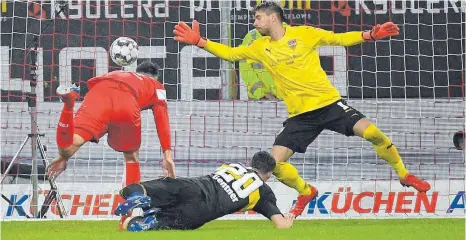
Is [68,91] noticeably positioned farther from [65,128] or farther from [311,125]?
[311,125]

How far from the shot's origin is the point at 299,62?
1126cm

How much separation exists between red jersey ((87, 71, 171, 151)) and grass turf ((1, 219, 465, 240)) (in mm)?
988

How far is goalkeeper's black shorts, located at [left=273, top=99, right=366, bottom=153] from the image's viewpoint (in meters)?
11.2

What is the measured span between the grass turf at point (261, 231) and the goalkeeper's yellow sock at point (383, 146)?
1.82 ft

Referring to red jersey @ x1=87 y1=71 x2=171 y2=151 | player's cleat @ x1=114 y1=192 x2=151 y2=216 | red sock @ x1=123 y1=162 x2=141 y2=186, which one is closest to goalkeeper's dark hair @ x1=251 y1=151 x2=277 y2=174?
player's cleat @ x1=114 y1=192 x2=151 y2=216

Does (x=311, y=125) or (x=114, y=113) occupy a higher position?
(x=114, y=113)

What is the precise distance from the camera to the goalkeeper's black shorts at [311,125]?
11164mm

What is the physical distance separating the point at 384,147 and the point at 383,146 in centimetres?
2

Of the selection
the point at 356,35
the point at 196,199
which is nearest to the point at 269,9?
the point at 356,35

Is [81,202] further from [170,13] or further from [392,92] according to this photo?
[392,92]

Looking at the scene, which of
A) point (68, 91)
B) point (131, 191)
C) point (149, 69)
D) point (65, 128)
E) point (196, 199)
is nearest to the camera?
point (131, 191)

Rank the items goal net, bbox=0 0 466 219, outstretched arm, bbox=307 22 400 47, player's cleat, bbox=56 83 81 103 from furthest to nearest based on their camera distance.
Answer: goal net, bbox=0 0 466 219 → outstretched arm, bbox=307 22 400 47 → player's cleat, bbox=56 83 81 103

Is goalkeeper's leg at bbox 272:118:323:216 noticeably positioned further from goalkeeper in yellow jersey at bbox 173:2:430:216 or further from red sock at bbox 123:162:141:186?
red sock at bbox 123:162:141:186

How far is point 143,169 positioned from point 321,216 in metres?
2.28
